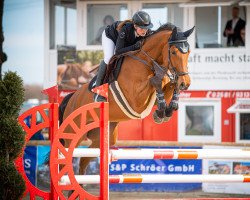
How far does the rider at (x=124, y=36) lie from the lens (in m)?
7.44

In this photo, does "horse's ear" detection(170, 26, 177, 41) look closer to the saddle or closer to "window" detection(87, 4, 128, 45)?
the saddle

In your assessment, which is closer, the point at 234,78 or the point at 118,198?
the point at 118,198

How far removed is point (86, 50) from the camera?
14719 mm

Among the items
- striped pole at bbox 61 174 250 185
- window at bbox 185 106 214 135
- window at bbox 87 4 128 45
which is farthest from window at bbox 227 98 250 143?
striped pole at bbox 61 174 250 185

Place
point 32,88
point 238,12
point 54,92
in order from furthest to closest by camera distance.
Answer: point 32,88 < point 238,12 < point 54,92

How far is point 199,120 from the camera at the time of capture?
48.5 feet

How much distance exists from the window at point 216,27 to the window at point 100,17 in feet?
5.73

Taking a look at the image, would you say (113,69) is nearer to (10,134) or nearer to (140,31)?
(140,31)

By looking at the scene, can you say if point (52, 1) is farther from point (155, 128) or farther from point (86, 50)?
point (155, 128)

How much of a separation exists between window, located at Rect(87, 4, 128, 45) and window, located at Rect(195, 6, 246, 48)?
5.73 feet

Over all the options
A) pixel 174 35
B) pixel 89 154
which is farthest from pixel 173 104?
pixel 89 154

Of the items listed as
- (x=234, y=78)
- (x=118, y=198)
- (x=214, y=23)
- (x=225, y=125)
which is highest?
(x=214, y=23)

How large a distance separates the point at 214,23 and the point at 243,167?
413 centimetres

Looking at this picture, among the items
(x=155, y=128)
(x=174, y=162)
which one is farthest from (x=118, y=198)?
(x=155, y=128)
